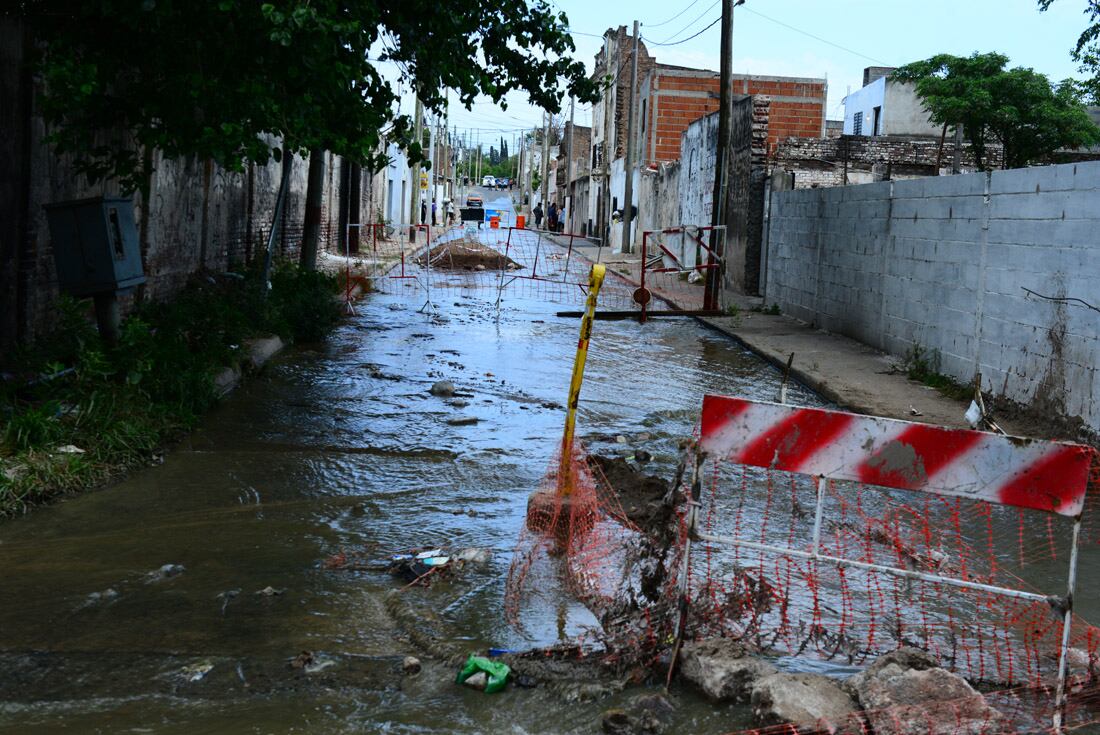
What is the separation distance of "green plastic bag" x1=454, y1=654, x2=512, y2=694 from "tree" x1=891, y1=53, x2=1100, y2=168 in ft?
112

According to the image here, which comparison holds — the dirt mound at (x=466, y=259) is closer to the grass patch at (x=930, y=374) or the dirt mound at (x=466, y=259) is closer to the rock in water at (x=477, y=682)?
the grass patch at (x=930, y=374)

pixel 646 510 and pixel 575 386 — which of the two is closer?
pixel 575 386

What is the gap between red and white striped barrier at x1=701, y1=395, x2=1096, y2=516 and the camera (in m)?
4.14

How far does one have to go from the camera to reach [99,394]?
8.00 metres

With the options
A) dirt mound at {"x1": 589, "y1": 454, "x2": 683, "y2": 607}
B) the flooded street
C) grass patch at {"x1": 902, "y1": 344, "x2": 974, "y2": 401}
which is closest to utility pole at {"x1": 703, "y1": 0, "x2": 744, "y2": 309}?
grass patch at {"x1": 902, "y1": 344, "x2": 974, "y2": 401}

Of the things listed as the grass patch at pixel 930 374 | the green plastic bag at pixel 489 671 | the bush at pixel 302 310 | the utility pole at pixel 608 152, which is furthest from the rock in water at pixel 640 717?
the utility pole at pixel 608 152

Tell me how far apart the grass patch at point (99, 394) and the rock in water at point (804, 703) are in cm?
462

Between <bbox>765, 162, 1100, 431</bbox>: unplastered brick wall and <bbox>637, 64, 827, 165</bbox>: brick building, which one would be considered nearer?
<bbox>765, 162, 1100, 431</bbox>: unplastered brick wall

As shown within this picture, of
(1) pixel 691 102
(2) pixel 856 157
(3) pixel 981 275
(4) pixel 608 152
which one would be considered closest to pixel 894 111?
(1) pixel 691 102

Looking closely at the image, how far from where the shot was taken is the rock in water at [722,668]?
13.9ft

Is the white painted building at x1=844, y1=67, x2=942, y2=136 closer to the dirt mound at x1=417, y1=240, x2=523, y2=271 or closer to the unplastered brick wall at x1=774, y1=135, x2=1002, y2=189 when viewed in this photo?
the unplastered brick wall at x1=774, y1=135, x2=1002, y2=189

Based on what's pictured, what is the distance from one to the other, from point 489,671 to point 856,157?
1046 inches

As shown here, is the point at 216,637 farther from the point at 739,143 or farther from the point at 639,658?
the point at 739,143

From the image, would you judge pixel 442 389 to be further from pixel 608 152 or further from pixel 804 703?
pixel 608 152
